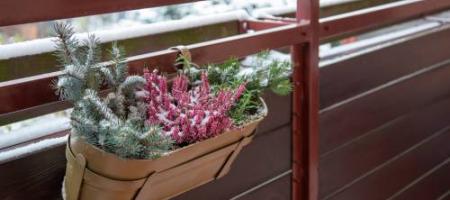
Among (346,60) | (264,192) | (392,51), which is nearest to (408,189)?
(392,51)

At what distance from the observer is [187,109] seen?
2.82 feet

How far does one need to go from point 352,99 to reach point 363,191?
0.35 meters

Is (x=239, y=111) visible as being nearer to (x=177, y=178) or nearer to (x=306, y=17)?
(x=177, y=178)

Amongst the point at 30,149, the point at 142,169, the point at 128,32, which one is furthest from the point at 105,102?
the point at 128,32

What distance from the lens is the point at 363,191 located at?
1.75 meters

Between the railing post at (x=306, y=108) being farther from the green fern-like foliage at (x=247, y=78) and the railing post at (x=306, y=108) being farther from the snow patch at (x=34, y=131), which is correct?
the snow patch at (x=34, y=131)

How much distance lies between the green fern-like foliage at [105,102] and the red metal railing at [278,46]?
64 mm

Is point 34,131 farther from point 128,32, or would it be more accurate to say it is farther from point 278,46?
point 278,46

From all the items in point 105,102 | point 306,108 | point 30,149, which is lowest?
point 306,108

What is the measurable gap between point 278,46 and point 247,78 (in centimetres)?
25

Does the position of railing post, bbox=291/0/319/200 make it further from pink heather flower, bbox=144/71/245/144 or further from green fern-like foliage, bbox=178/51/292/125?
pink heather flower, bbox=144/71/245/144

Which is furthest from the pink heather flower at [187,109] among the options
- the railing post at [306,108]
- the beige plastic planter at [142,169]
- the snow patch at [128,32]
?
the railing post at [306,108]

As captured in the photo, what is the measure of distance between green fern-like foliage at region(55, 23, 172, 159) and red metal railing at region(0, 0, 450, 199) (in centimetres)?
6

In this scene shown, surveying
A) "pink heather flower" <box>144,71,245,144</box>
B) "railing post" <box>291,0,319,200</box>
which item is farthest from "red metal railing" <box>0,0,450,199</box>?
"pink heather flower" <box>144,71,245,144</box>
